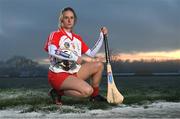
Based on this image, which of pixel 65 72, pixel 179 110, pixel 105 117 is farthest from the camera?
pixel 65 72

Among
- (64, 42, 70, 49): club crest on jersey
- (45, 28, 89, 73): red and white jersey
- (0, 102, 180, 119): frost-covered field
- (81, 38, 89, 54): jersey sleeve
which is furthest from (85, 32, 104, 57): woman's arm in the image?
(0, 102, 180, 119): frost-covered field

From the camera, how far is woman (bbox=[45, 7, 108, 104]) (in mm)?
7457

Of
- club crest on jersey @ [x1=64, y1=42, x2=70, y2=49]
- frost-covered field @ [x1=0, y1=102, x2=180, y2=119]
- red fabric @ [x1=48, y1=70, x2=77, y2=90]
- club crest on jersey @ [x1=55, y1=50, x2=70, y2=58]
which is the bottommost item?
frost-covered field @ [x1=0, y1=102, x2=180, y2=119]

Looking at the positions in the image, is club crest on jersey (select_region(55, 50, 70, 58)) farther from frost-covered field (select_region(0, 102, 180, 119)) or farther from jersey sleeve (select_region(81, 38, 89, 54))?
frost-covered field (select_region(0, 102, 180, 119))

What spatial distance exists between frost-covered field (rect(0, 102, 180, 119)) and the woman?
0.45 meters

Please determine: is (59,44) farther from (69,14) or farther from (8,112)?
(8,112)

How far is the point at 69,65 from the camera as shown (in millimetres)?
7613

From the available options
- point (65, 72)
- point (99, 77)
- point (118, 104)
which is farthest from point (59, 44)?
point (118, 104)

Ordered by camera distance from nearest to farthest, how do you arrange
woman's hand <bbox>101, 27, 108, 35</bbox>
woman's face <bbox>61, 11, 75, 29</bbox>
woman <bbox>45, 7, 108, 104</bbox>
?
woman <bbox>45, 7, 108, 104</bbox>
woman's face <bbox>61, 11, 75, 29</bbox>
woman's hand <bbox>101, 27, 108, 35</bbox>

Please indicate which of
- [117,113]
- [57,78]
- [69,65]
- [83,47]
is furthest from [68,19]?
[117,113]

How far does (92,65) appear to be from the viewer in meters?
7.84

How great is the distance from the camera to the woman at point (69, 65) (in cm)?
746

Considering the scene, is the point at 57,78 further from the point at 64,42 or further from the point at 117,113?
the point at 117,113

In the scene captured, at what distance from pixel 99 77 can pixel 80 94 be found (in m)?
0.58
